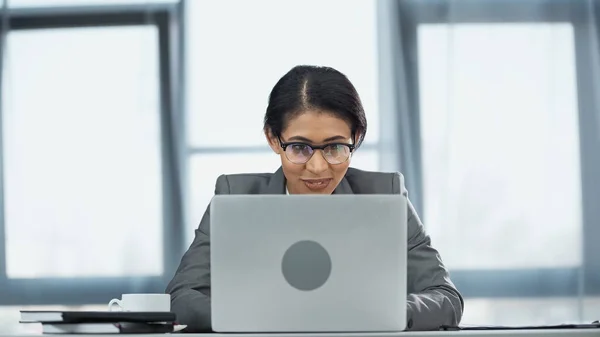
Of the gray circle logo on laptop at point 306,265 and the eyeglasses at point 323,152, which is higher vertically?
the eyeglasses at point 323,152

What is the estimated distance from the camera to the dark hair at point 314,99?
2119mm

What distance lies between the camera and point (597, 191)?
3.78 m

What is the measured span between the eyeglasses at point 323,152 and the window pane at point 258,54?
1.70 metres

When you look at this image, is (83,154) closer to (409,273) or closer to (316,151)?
(316,151)

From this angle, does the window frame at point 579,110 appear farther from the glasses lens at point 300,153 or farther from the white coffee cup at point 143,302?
the white coffee cup at point 143,302

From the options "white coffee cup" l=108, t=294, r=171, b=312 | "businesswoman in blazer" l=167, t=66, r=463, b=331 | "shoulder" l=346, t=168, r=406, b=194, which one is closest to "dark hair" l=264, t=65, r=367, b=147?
"businesswoman in blazer" l=167, t=66, r=463, b=331

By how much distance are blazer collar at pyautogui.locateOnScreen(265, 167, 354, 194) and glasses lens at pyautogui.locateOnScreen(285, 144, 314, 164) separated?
0.49ft

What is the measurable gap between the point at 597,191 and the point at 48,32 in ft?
7.69

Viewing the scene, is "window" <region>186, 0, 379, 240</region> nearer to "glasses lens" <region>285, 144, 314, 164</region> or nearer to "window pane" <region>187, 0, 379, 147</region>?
A: "window pane" <region>187, 0, 379, 147</region>

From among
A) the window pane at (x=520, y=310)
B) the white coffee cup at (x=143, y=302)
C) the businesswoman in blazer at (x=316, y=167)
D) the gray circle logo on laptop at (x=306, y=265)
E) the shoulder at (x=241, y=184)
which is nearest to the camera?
the gray circle logo on laptop at (x=306, y=265)

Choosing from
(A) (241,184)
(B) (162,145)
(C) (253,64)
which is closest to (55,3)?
(B) (162,145)

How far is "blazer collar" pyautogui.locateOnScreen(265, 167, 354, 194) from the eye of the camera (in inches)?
86.0

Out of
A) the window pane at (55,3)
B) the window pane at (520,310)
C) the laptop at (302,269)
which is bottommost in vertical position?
the window pane at (520,310)

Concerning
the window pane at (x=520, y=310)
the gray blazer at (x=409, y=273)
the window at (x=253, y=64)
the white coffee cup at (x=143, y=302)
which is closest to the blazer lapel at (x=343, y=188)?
the gray blazer at (x=409, y=273)
